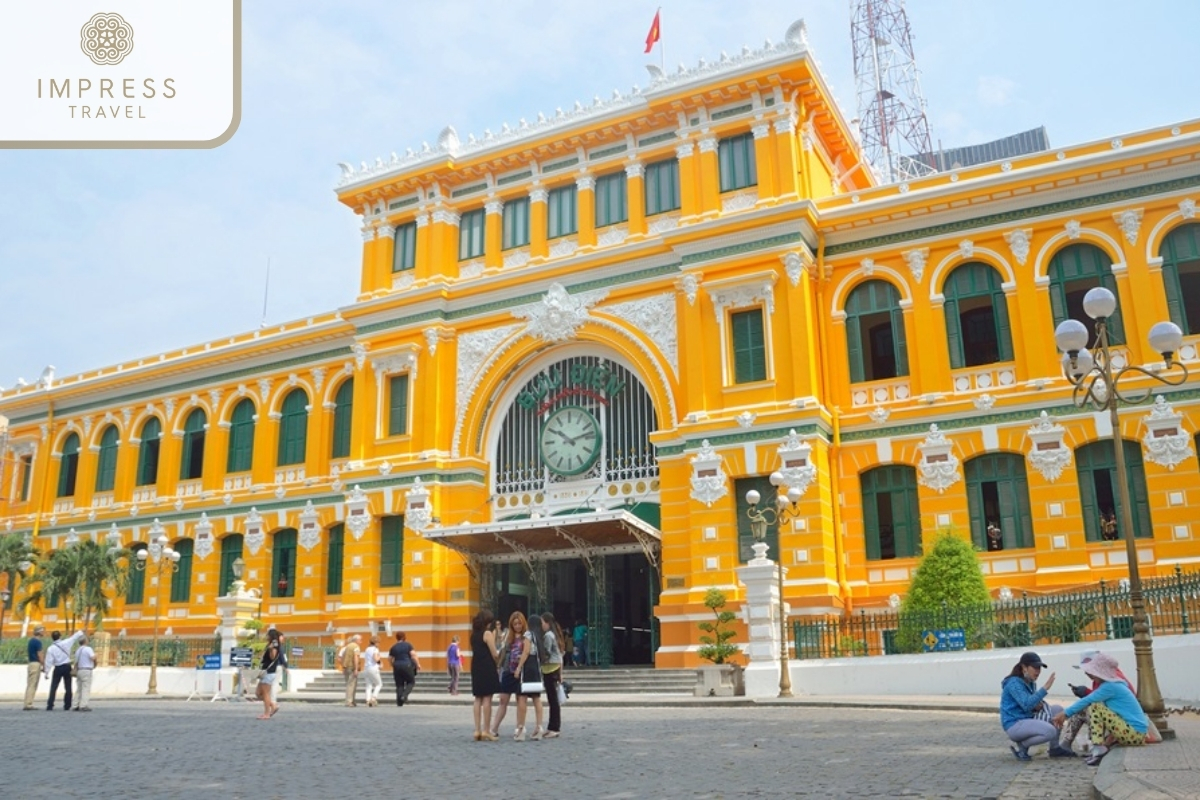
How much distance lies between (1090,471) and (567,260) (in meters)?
14.1

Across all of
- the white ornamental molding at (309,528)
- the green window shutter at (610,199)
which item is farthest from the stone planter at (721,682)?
the white ornamental molding at (309,528)

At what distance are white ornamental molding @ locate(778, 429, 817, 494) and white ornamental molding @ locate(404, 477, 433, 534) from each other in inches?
396

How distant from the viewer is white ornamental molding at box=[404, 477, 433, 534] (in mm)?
28281

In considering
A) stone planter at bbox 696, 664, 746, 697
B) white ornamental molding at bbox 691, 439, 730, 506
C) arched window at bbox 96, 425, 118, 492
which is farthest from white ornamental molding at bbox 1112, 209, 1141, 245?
arched window at bbox 96, 425, 118, 492

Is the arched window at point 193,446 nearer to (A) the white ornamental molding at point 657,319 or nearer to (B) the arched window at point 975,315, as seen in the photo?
(A) the white ornamental molding at point 657,319

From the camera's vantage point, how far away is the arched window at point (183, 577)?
34875 millimetres

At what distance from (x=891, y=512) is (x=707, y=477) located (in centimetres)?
448

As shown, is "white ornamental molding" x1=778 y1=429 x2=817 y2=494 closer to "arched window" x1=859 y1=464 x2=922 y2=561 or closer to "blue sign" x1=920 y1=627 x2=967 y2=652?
"arched window" x1=859 y1=464 x2=922 y2=561

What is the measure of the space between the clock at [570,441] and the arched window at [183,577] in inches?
575

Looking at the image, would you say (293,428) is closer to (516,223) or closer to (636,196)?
(516,223)

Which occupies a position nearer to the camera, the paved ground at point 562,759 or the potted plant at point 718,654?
the paved ground at point 562,759

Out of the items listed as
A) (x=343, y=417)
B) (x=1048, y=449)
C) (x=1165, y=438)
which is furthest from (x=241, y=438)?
(x=1165, y=438)

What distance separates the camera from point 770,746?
11523 mm

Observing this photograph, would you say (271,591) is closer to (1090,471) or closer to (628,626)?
(628,626)
